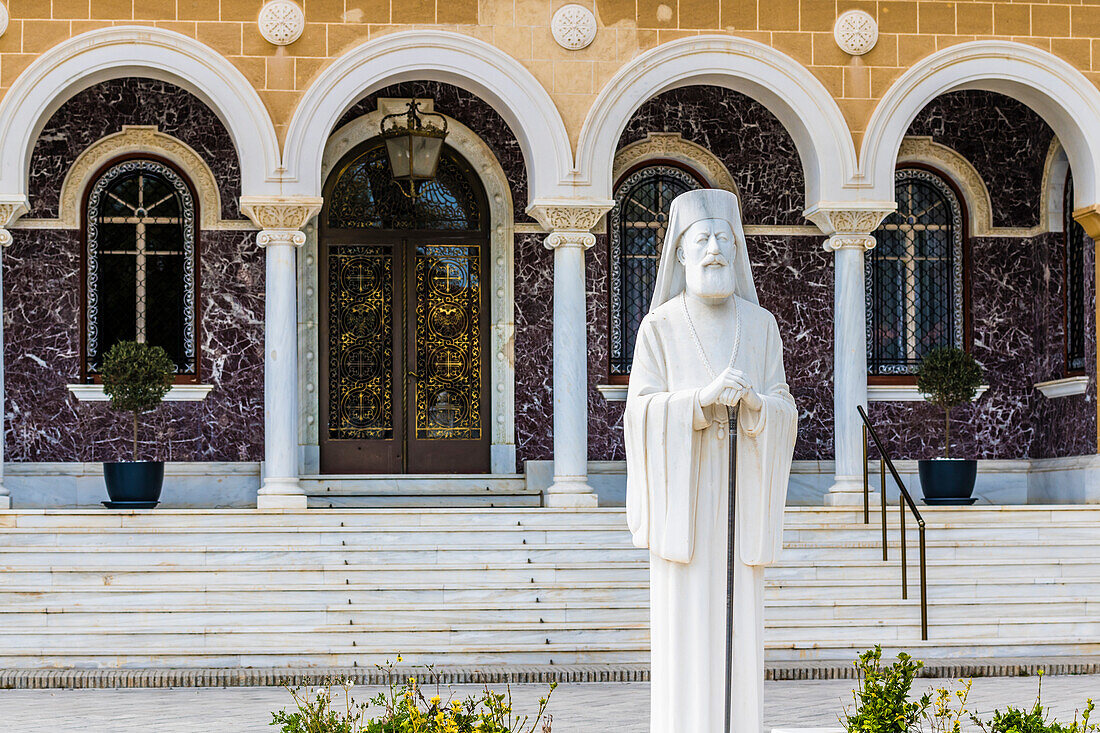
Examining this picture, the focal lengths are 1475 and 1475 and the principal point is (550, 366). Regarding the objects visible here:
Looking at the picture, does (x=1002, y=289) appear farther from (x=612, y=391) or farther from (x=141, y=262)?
(x=141, y=262)

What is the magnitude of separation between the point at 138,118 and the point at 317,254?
220cm

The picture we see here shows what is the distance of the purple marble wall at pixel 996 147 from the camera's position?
15445 millimetres

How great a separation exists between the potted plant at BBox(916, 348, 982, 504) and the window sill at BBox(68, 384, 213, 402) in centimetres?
695

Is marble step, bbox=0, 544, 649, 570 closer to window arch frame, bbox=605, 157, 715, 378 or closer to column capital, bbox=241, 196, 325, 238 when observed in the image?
column capital, bbox=241, 196, 325, 238

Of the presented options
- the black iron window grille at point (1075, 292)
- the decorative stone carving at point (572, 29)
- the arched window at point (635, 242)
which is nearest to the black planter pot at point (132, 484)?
the arched window at point (635, 242)

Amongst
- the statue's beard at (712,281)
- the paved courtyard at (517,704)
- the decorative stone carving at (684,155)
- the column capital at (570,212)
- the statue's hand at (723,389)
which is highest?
the decorative stone carving at (684,155)

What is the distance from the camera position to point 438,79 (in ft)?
42.7

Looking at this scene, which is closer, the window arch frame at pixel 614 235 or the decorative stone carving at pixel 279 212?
the decorative stone carving at pixel 279 212

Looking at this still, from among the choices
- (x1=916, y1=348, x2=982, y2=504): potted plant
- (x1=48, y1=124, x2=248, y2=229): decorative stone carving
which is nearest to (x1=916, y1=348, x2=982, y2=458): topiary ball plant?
(x1=916, y1=348, x2=982, y2=504): potted plant

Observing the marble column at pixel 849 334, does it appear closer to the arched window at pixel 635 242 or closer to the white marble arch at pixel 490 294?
the arched window at pixel 635 242

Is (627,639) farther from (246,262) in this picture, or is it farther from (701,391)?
(246,262)

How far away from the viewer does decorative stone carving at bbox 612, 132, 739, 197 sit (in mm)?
15125

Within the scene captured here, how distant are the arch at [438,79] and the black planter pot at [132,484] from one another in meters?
2.80

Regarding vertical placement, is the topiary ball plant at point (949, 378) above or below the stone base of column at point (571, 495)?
above
